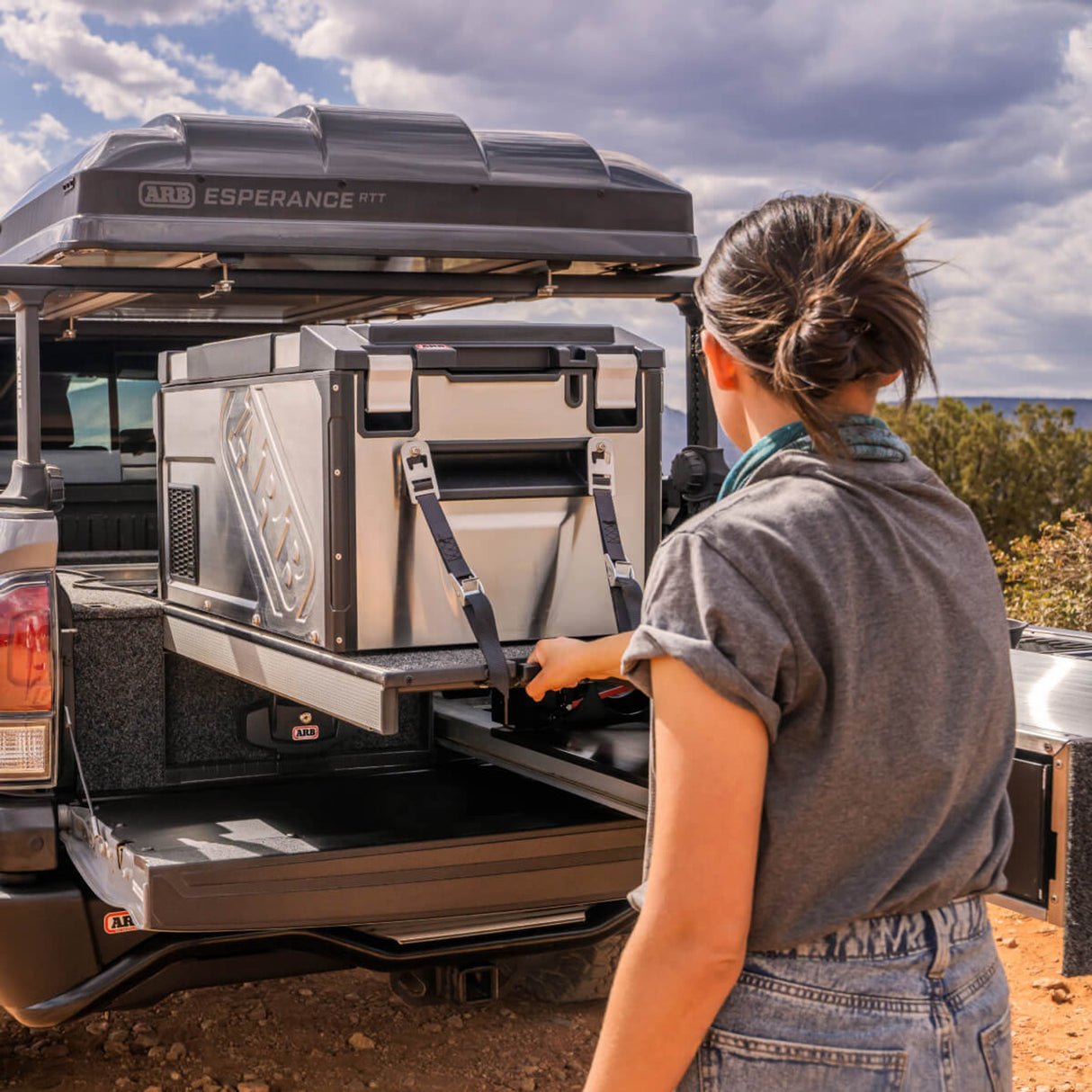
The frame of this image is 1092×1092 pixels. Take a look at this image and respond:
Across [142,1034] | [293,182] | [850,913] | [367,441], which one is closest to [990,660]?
[850,913]

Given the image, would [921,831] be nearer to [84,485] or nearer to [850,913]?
[850,913]

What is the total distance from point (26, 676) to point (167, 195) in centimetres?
123

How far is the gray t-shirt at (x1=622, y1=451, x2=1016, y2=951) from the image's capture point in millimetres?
1336

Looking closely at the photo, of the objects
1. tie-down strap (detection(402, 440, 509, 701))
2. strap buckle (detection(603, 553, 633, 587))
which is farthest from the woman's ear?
strap buckle (detection(603, 553, 633, 587))

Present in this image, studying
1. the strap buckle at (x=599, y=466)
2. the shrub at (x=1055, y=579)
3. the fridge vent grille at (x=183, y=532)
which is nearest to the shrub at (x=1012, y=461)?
the shrub at (x=1055, y=579)

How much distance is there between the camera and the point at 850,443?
1452 mm

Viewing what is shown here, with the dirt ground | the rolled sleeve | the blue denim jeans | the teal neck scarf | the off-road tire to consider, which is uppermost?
the teal neck scarf

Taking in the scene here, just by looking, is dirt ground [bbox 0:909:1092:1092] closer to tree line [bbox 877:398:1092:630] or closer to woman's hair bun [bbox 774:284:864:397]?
woman's hair bun [bbox 774:284:864:397]

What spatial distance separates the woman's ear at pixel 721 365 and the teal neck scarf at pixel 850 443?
0.25ft

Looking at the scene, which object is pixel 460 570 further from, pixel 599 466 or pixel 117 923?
pixel 117 923

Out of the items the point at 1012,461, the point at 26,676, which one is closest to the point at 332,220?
the point at 26,676

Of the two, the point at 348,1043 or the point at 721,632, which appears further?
the point at 348,1043

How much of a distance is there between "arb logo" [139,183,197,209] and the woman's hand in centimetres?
152

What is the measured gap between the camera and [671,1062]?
1.39 metres
